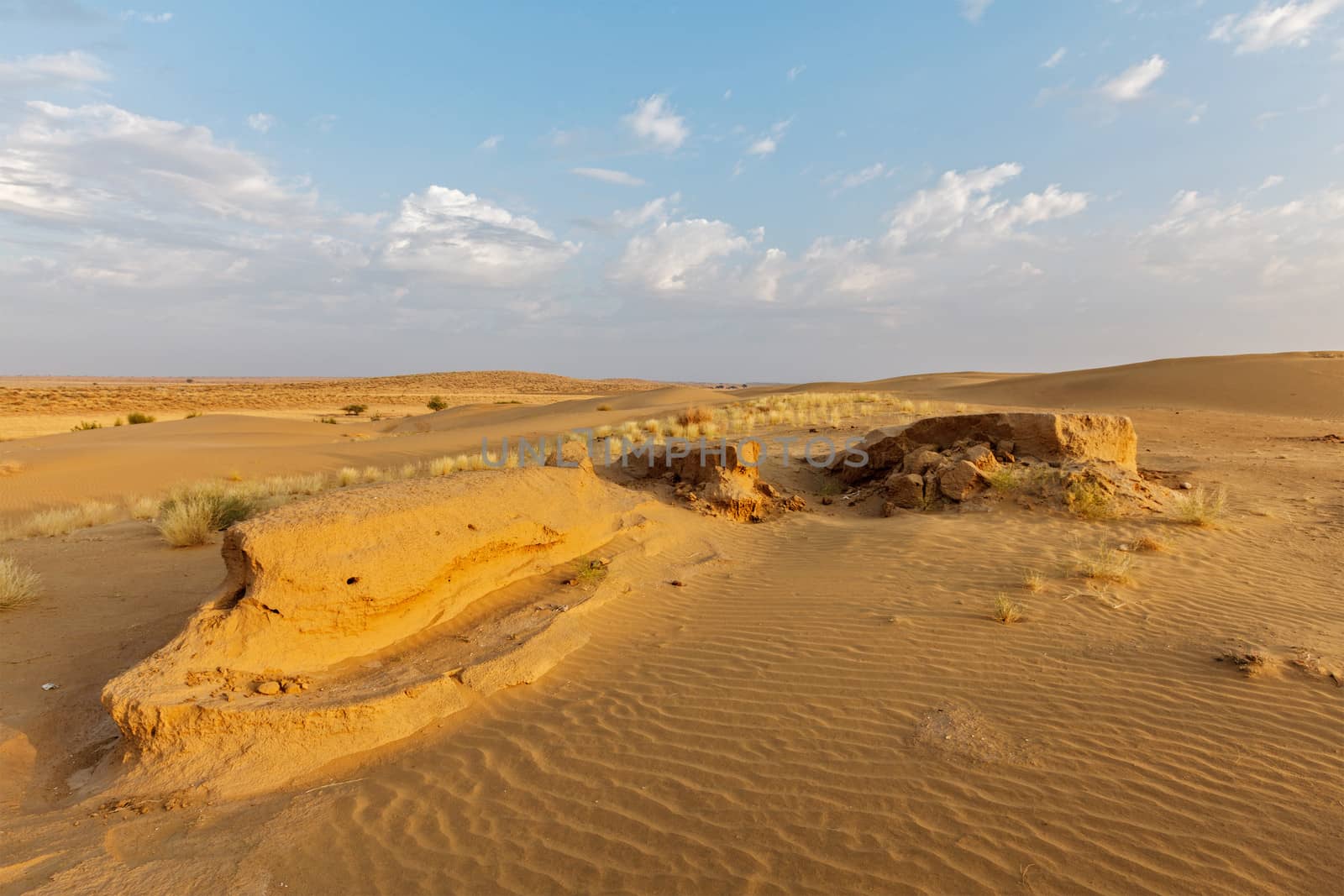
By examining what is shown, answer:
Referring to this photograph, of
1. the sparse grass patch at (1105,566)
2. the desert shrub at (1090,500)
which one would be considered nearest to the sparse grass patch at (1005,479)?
the desert shrub at (1090,500)

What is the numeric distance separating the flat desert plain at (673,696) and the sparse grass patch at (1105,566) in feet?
0.17

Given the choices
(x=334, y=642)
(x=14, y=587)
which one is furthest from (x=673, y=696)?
(x=14, y=587)

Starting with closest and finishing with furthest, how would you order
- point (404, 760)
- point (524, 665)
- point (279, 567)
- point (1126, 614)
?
point (404, 760), point (279, 567), point (524, 665), point (1126, 614)

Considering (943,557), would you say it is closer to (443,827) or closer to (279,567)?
(443,827)

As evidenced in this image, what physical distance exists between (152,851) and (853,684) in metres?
3.92

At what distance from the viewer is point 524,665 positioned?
5000 mm

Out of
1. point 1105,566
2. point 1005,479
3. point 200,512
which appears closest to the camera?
point 1105,566

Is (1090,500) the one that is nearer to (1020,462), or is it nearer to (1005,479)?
(1005,479)

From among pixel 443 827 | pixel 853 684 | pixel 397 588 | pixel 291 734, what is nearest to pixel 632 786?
pixel 443 827

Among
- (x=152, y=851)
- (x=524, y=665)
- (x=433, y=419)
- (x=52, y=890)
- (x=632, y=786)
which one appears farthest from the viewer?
(x=433, y=419)

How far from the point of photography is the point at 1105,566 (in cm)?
632

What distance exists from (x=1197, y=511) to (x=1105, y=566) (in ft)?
9.40

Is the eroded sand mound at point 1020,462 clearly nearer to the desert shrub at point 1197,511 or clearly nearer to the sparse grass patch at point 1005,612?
the desert shrub at point 1197,511

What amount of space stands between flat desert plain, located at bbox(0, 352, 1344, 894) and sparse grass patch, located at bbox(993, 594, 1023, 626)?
57 mm
